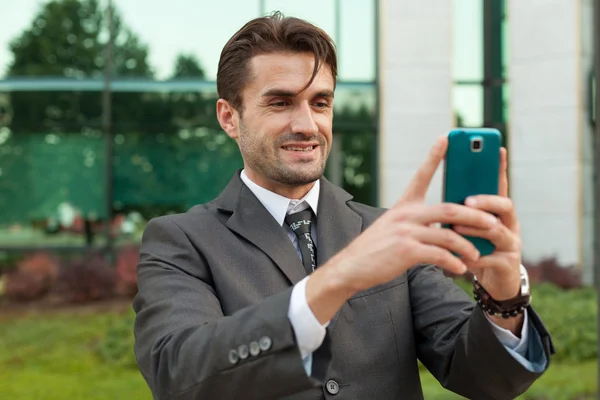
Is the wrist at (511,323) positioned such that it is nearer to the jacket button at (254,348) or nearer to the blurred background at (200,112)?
the jacket button at (254,348)

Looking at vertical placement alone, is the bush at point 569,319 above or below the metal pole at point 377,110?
below

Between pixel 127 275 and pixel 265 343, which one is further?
pixel 127 275

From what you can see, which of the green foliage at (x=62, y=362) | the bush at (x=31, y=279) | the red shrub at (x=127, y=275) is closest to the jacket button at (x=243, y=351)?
the green foliage at (x=62, y=362)

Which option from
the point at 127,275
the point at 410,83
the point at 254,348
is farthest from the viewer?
the point at 410,83

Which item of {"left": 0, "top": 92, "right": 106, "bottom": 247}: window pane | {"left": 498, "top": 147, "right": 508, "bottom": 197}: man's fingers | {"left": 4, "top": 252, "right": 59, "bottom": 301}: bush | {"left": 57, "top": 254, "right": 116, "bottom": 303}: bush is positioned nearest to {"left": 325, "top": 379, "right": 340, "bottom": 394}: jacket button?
{"left": 498, "top": 147, "right": 508, "bottom": 197}: man's fingers

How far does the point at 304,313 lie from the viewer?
5.56 ft

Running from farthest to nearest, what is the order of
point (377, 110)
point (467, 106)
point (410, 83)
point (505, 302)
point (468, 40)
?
1. point (467, 106)
2. point (468, 40)
3. point (377, 110)
4. point (410, 83)
5. point (505, 302)

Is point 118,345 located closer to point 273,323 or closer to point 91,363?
point 91,363

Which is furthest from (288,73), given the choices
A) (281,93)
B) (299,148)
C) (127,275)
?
(127,275)

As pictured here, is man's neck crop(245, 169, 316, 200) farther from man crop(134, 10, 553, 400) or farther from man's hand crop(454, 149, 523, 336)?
man's hand crop(454, 149, 523, 336)

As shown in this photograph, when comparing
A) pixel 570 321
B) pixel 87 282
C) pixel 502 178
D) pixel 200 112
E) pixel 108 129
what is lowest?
pixel 570 321

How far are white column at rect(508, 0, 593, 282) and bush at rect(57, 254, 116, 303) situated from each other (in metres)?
7.19

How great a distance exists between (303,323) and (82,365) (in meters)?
6.65

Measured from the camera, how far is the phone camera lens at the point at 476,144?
5.33ft
